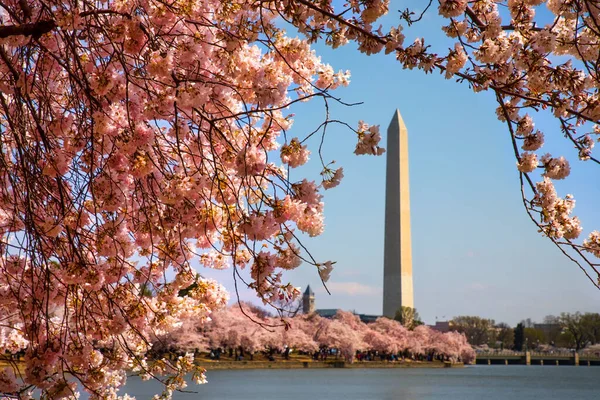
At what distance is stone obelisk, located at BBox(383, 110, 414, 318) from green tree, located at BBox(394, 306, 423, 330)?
72.2 inches

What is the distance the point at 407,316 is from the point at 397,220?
7.56 meters

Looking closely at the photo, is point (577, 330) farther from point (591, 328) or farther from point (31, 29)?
point (31, 29)

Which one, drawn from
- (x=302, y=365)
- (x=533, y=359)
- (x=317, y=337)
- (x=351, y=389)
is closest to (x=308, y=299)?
(x=533, y=359)

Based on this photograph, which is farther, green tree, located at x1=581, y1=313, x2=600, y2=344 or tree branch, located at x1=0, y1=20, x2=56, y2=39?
green tree, located at x1=581, y1=313, x2=600, y2=344

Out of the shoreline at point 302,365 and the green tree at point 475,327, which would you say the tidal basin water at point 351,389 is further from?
the green tree at point 475,327

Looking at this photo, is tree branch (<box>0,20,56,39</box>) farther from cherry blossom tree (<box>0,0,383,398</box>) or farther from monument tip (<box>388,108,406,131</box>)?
monument tip (<box>388,108,406,131</box>)

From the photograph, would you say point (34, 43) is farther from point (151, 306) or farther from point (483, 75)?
point (483, 75)

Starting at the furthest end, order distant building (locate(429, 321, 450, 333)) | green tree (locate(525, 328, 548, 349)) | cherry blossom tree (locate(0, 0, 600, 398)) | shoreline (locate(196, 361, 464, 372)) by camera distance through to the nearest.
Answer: green tree (locate(525, 328, 548, 349)), distant building (locate(429, 321, 450, 333)), shoreline (locate(196, 361, 464, 372)), cherry blossom tree (locate(0, 0, 600, 398))

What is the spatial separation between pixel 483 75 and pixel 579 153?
486 millimetres

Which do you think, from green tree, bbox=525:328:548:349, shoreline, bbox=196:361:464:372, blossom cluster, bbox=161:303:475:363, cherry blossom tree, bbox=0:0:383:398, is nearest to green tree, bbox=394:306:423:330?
blossom cluster, bbox=161:303:475:363

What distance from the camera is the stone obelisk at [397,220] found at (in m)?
33.4

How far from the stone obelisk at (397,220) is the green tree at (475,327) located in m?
37.9

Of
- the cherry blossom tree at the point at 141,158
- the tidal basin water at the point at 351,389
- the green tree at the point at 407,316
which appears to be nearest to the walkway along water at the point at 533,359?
the green tree at the point at 407,316

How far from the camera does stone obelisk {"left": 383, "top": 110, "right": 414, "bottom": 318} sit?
3344cm
